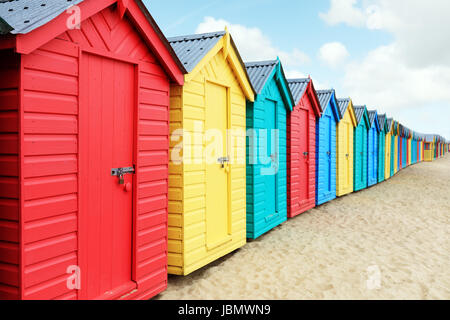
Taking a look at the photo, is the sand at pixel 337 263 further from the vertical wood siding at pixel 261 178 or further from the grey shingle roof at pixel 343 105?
the grey shingle roof at pixel 343 105

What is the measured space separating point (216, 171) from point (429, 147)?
5820 centimetres

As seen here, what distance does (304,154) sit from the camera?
9.98 metres

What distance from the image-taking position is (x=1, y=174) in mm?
2807

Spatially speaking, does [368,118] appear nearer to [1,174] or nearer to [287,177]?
[287,177]

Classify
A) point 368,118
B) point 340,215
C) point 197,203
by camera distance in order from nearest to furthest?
point 197,203 → point 340,215 → point 368,118

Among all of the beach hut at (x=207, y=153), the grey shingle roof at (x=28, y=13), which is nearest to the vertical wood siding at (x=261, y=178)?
the beach hut at (x=207, y=153)

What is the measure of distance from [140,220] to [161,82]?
1.64 m

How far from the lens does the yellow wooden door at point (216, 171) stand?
549cm

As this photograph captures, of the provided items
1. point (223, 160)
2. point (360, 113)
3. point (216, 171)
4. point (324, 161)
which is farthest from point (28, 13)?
point (360, 113)

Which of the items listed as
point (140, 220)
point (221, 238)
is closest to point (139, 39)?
point (140, 220)

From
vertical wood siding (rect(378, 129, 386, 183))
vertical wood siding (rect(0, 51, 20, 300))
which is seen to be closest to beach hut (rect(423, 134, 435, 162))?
vertical wood siding (rect(378, 129, 386, 183))

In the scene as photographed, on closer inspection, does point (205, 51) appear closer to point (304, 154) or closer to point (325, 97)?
point (304, 154)

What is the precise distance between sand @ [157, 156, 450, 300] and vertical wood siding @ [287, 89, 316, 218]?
0.41 meters
